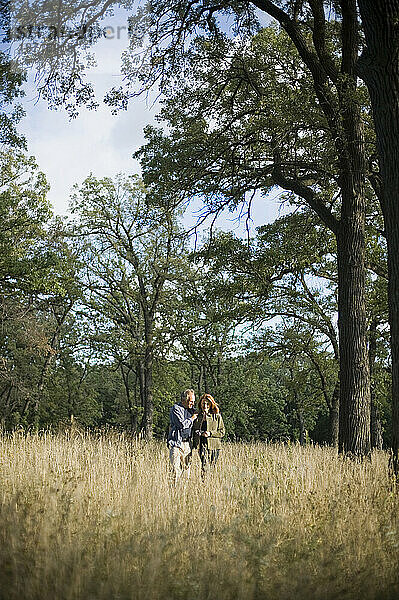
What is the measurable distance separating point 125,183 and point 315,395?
13450 mm

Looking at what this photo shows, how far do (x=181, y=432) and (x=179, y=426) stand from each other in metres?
0.10

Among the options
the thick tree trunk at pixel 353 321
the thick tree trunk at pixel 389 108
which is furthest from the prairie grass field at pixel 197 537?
the thick tree trunk at pixel 353 321

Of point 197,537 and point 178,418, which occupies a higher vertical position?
point 178,418

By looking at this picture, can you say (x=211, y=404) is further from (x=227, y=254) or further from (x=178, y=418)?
(x=227, y=254)

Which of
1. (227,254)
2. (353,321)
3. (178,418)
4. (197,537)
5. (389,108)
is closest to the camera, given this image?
(197,537)

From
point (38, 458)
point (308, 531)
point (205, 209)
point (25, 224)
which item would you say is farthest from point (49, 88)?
point (25, 224)

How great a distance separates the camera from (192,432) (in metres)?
10.4

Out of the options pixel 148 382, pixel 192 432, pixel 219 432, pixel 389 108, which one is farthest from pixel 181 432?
pixel 148 382

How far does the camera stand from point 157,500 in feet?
21.9

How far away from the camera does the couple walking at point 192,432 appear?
9.77 meters

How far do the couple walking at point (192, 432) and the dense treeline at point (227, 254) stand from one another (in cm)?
159

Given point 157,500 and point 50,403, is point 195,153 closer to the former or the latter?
point 157,500

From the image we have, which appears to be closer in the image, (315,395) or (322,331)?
(322,331)

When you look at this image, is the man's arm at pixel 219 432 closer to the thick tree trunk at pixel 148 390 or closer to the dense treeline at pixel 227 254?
the dense treeline at pixel 227 254
